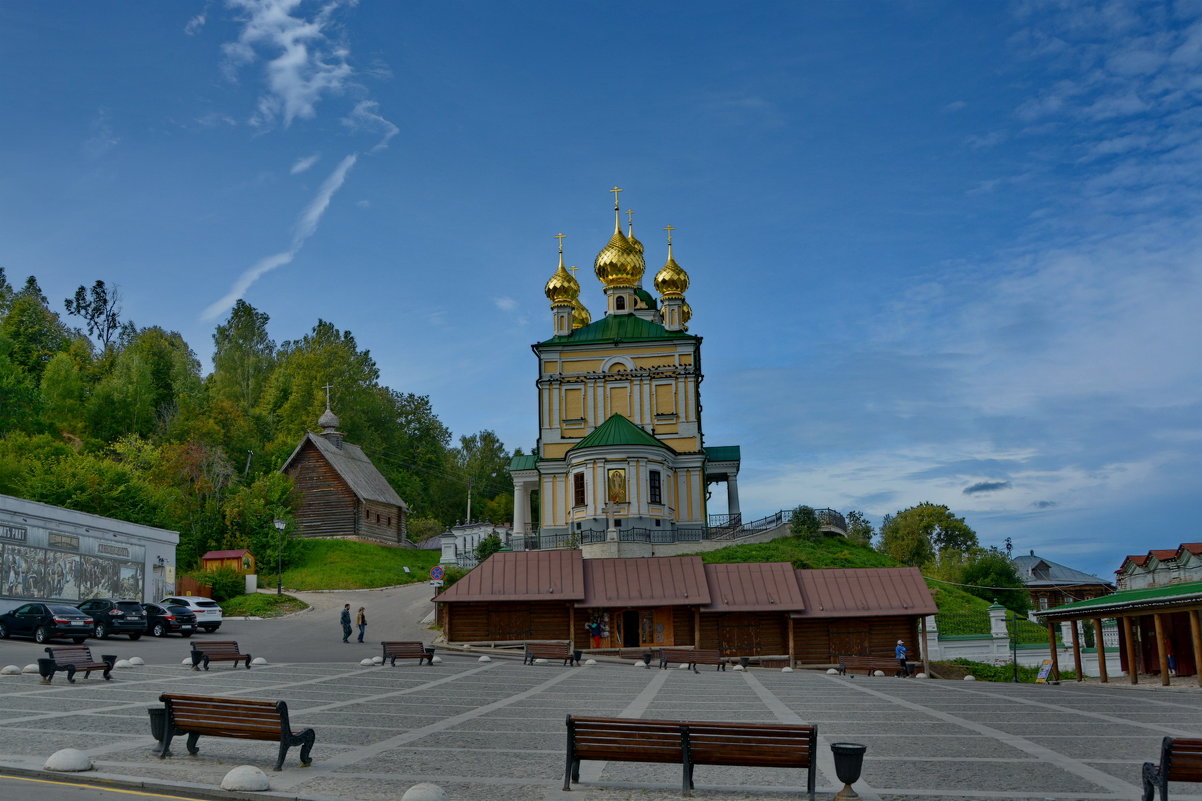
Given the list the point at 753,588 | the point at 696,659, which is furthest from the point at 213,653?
the point at 753,588

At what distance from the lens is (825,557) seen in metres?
47.8

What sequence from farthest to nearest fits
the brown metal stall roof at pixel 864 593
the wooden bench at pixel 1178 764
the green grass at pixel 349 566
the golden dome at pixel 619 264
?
the golden dome at pixel 619 264
the green grass at pixel 349 566
the brown metal stall roof at pixel 864 593
the wooden bench at pixel 1178 764

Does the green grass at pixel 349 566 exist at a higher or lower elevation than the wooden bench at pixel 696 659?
higher

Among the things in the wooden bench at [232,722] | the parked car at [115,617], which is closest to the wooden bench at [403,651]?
the parked car at [115,617]

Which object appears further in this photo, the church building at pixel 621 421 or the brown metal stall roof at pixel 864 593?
the church building at pixel 621 421

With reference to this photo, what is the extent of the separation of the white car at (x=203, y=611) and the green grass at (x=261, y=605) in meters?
6.08

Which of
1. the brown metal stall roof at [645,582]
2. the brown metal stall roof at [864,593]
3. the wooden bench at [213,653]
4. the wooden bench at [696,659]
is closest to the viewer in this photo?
the wooden bench at [213,653]

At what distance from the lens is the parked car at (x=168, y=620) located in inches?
1391

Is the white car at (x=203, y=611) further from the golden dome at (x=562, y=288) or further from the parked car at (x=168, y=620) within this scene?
the golden dome at (x=562, y=288)

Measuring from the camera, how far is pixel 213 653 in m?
25.8

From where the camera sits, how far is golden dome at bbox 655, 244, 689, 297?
62.6 meters

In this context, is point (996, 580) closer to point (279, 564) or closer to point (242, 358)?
point (279, 564)

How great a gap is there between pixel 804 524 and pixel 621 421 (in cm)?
1036

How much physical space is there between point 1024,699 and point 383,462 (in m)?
67.5
